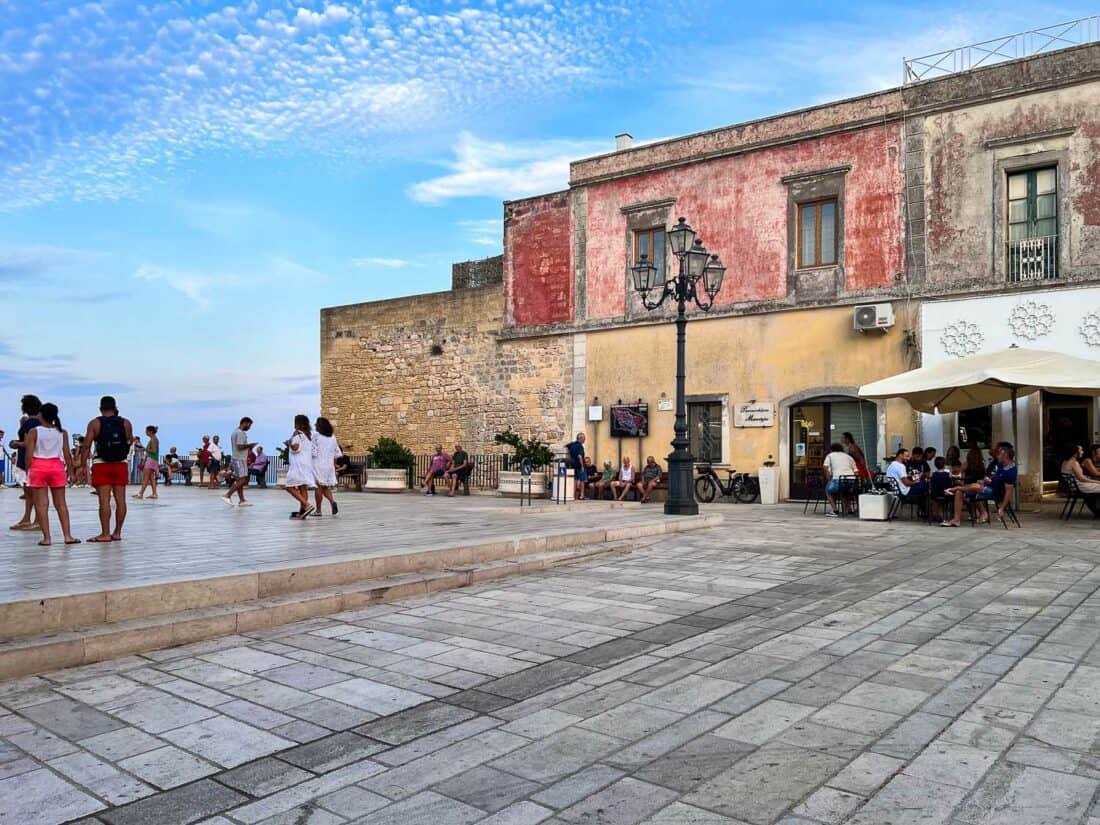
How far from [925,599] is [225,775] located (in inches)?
213

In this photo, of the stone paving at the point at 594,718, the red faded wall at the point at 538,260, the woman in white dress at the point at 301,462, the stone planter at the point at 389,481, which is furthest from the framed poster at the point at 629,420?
the stone paving at the point at 594,718

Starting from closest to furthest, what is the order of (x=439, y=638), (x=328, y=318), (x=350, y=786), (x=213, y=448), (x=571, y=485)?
(x=350, y=786), (x=439, y=638), (x=571, y=485), (x=213, y=448), (x=328, y=318)

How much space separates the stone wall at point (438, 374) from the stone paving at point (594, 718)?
1543cm

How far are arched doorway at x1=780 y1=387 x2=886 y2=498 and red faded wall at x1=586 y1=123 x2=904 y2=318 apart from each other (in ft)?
7.40

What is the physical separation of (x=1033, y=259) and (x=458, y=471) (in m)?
13.4

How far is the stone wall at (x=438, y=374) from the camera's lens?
22.3 m

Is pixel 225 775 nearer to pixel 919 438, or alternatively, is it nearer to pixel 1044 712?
pixel 1044 712

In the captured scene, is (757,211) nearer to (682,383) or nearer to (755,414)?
(755,414)

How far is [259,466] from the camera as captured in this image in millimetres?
25047

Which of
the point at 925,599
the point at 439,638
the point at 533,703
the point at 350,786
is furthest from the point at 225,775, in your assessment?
the point at 925,599

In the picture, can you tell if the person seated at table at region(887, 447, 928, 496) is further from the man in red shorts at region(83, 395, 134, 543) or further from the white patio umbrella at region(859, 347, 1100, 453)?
the man in red shorts at region(83, 395, 134, 543)

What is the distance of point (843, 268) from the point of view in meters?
17.5

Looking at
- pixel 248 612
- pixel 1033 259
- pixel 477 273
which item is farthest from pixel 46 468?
pixel 477 273

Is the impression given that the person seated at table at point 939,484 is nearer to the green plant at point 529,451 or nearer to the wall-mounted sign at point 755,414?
the wall-mounted sign at point 755,414
